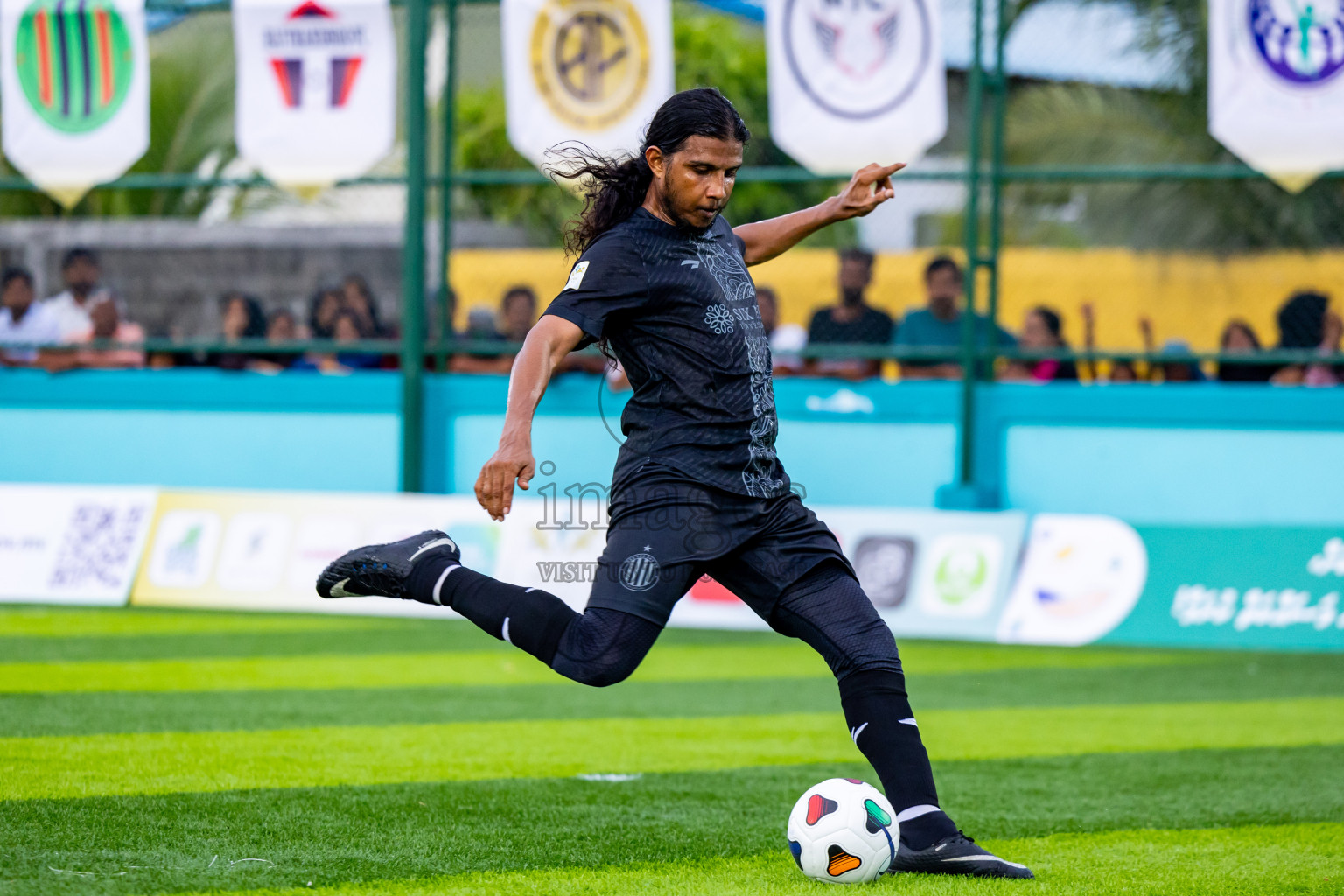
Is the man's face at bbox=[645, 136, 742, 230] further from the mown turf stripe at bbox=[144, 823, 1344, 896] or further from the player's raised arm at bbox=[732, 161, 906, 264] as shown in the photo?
the mown turf stripe at bbox=[144, 823, 1344, 896]

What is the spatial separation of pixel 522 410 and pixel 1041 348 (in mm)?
8009

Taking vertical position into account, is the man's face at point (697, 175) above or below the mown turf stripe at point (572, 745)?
above

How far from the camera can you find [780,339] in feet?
43.9

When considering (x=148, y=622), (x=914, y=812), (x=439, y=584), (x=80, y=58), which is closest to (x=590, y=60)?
(x=80, y=58)

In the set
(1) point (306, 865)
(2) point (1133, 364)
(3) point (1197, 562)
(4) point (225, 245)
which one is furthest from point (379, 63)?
(4) point (225, 245)

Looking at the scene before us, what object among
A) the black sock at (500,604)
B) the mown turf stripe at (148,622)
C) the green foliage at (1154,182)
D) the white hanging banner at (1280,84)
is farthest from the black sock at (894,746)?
the green foliage at (1154,182)

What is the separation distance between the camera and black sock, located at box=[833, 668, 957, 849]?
4.62 metres

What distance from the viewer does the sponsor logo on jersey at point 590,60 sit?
Answer: 11.9 m

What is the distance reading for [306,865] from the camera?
4.62 metres

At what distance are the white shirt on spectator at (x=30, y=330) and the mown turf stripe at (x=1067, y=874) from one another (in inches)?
405

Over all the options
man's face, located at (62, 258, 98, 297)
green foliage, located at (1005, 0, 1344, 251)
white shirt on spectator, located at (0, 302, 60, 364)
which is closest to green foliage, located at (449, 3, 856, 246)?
green foliage, located at (1005, 0, 1344, 251)

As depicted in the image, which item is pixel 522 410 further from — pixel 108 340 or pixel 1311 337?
pixel 108 340

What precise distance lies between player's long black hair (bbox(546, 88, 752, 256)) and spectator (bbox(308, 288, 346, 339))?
8264 mm

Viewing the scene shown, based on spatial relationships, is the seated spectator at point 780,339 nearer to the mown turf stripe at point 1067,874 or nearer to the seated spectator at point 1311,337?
the seated spectator at point 1311,337
